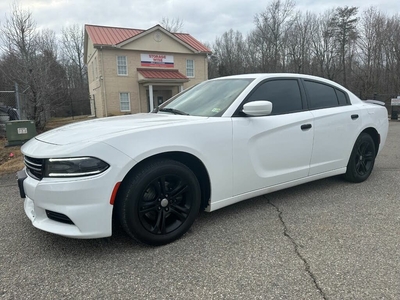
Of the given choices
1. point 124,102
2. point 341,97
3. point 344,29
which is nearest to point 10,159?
point 341,97

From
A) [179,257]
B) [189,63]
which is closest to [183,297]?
[179,257]

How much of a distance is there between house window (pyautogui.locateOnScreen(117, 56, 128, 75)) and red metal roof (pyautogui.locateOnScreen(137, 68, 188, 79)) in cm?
98

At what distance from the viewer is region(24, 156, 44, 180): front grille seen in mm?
2312

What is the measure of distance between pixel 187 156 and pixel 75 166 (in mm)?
968

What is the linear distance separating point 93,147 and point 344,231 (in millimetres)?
2395

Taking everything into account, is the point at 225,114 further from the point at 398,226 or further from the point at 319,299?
the point at 398,226

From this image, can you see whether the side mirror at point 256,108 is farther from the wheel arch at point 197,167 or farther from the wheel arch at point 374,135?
the wheel arch at point 374,135

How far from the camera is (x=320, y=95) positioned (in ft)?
12.7

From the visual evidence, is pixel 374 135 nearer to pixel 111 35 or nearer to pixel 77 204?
pixel 77 204

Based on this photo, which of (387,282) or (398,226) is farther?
(398,226)

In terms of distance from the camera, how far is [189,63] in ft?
80.5

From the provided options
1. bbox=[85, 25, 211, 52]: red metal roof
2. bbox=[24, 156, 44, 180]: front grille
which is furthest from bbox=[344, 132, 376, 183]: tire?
bbox=[85, 25, 211, 52]: red metal roof

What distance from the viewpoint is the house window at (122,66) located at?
22188 millimetres

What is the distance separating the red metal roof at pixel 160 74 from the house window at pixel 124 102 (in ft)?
7.21
